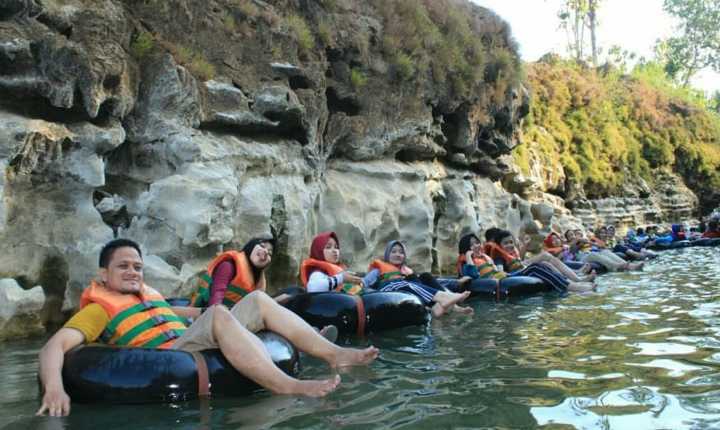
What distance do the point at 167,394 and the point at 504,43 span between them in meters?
17.3

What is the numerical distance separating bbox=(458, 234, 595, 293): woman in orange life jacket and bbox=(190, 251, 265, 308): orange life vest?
4.45m

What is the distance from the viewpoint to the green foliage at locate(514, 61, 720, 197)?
25.3 meters

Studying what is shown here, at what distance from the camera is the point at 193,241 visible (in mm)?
8328

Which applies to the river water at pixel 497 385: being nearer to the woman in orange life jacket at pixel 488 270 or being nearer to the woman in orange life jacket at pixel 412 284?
the woman in orange life jacket at pixel 412 284

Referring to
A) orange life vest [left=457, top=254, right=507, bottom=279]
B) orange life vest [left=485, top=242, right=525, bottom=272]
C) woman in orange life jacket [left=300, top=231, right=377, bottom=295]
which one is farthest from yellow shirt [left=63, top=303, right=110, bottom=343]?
orange life vest [left=485, top=242, right=525, bottom=272]

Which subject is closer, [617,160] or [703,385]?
[703,385]

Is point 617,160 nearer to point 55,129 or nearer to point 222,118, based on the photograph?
point 222,118

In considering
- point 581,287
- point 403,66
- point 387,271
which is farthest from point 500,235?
point 403,66

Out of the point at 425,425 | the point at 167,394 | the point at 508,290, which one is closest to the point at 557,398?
the point at 425,425

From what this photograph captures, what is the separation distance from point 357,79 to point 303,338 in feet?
30.8

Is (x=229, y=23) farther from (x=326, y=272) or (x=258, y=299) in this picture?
(x=258, y=299)

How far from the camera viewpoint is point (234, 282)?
19.5ft

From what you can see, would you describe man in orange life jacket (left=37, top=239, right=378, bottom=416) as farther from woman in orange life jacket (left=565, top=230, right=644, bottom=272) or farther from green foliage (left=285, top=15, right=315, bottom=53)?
woman in orange life jacket (left=565, top=230, right=644, bottom=272)

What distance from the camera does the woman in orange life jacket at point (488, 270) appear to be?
31.0 ft
